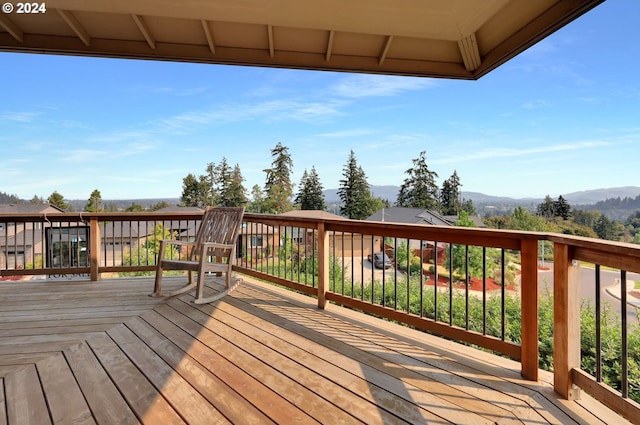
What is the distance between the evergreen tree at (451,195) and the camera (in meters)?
33.1

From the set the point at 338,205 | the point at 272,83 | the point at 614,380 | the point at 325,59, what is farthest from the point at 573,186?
the point at 325,59

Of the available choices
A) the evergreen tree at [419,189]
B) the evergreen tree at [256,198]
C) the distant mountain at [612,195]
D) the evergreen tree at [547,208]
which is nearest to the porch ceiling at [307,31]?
the distant mountain at [612,195]

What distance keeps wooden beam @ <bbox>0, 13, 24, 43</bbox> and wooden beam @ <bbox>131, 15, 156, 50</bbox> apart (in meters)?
0.94

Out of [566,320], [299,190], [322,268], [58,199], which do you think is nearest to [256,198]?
[299,190]

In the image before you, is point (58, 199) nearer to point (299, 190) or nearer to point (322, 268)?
point (299, 190)

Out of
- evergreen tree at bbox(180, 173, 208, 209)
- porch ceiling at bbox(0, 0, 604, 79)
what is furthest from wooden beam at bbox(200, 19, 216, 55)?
evergreen tree at bbox(180, 173, 208, 209)

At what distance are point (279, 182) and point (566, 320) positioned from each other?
3321cm

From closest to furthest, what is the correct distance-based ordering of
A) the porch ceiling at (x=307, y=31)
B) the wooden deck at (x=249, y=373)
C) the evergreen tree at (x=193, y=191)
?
the wooden deck at (x=249, y=373) < the porch ceiling at (x=307, y=31) < the evergreen tree at (x=193, y=191)

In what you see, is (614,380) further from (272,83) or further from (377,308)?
(272,83)

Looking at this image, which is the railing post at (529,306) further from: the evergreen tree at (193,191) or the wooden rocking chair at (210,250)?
the evergreen tree at (193,191)

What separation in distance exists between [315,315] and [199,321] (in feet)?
3.38

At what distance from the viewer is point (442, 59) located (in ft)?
10.4

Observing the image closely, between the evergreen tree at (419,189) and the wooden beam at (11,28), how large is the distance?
29.4 meters

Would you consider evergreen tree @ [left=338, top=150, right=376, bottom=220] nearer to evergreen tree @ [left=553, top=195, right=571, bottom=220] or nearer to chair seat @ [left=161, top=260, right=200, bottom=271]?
evergreen tree @ [left=553, top=195, right=571, bottom=220]
